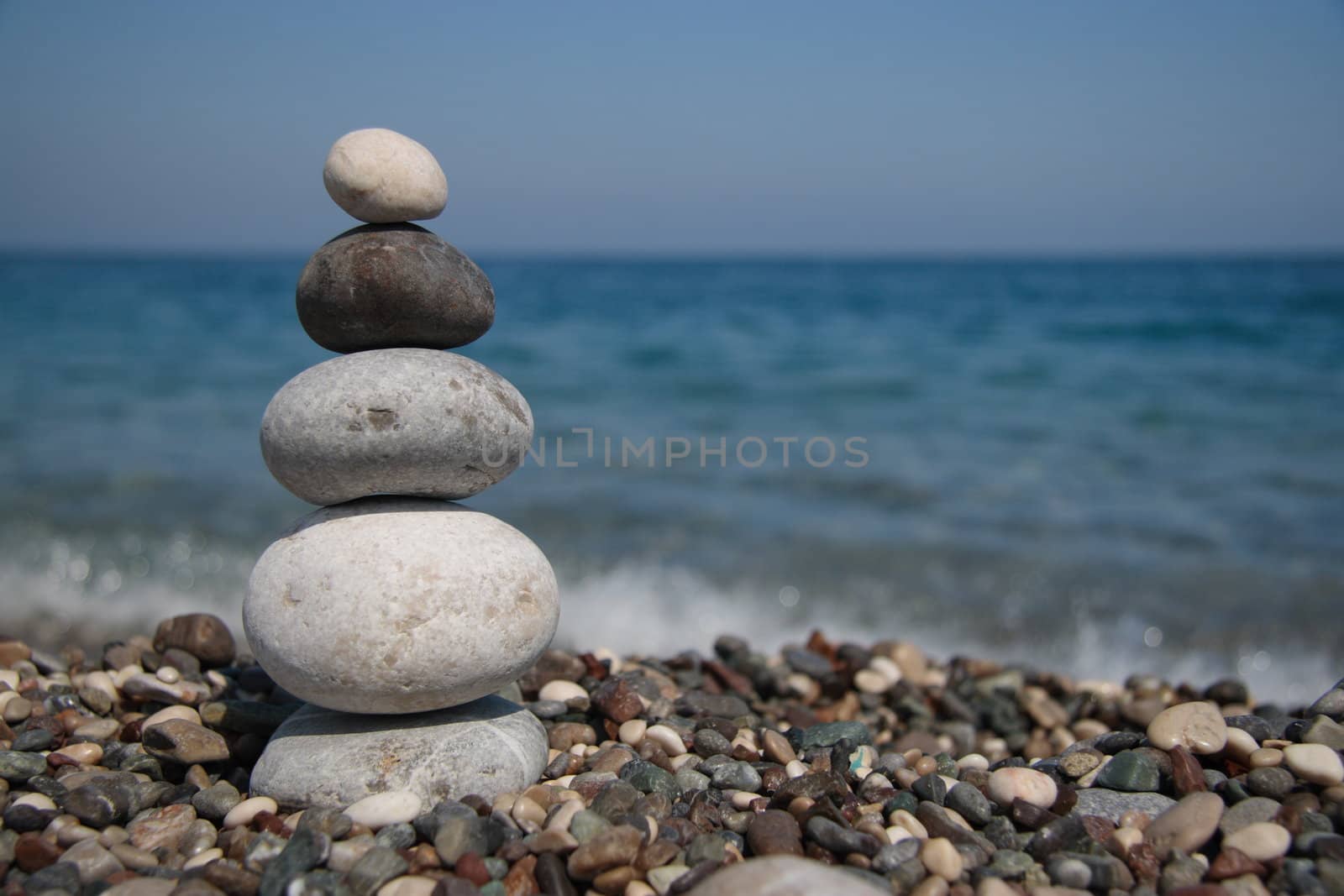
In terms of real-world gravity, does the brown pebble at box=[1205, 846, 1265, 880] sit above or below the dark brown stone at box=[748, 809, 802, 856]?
above

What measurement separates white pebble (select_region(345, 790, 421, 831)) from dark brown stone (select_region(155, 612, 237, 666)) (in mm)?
2030

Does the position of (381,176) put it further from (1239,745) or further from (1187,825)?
(1239,745)

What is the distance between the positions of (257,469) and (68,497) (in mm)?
1867

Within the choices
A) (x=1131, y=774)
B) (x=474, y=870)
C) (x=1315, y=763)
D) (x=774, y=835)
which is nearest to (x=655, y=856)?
(x=774, y=835)

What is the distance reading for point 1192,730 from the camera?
3.37 metres

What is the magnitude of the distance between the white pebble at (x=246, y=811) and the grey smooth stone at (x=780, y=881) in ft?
5.08

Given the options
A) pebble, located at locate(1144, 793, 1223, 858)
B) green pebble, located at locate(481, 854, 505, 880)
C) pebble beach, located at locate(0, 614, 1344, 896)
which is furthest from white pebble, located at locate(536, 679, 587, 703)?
pebble, located at locate(1144, 793, 1223, 858)

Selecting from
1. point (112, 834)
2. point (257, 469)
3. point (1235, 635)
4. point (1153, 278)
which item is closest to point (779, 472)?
point (1235, 635)

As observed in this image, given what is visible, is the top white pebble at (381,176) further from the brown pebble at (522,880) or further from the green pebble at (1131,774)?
the green pebble at (1131,774)

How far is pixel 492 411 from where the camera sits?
11.1 ft

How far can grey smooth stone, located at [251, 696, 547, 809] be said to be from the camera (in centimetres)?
311

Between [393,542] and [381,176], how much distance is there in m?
1.34

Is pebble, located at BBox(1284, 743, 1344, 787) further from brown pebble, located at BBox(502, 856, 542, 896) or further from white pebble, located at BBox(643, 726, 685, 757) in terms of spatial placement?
brown pebble, located at BBox(502, 856, 542, 896)

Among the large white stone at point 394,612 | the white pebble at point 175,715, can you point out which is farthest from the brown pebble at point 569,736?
the white pebble at point 175,715
